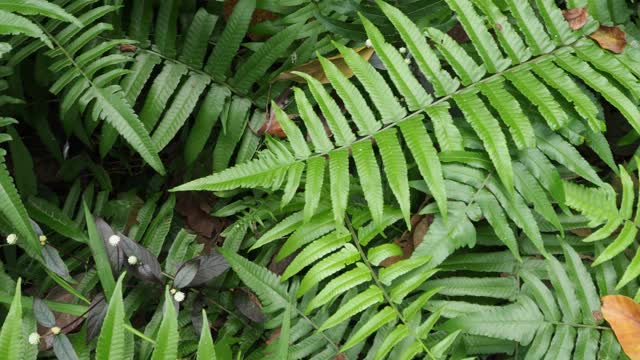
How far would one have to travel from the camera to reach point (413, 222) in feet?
7.06

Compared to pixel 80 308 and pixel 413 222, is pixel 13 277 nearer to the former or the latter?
pixel 80 308

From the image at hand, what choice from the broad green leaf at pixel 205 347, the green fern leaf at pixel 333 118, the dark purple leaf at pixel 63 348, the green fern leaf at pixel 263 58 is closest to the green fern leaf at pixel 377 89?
the green fern leaf at pixel 333 118

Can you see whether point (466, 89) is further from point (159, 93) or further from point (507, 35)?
point (159, 93)

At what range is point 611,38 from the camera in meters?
1.87

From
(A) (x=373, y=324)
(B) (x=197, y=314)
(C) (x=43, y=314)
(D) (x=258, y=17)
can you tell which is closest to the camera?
(A) (x=373, y=324)

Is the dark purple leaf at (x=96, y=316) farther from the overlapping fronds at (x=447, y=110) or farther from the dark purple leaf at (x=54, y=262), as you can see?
the overlapping fronds at (x=447, y=110)

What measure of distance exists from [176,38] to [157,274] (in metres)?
0.94

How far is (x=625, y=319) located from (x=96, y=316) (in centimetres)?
170

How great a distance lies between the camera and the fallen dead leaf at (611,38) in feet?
6.05

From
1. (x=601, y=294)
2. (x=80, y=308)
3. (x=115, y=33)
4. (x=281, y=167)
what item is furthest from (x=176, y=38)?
(x=601, y=294)

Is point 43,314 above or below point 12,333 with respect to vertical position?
below

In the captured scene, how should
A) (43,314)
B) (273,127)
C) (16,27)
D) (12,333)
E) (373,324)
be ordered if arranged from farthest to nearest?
(273,127) < (43,314) < (373,324) < (16,27) < (12,333)

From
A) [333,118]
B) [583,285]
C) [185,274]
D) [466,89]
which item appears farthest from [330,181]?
[583,285]

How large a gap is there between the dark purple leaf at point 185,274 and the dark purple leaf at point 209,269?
0.01 m
